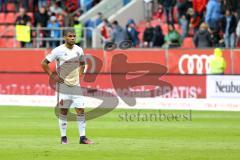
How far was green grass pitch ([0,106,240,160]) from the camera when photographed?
1538 centimetres

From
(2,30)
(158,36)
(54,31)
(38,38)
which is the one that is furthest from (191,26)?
(2,30)

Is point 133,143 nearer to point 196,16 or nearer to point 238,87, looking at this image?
point 238,87

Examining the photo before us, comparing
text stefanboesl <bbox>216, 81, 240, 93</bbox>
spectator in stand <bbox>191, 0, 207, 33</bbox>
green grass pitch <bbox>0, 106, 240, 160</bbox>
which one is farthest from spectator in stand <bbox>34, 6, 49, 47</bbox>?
text stefanboesl <bbox>216, 81, 240, 93</bbox>

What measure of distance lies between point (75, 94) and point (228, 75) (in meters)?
12.3

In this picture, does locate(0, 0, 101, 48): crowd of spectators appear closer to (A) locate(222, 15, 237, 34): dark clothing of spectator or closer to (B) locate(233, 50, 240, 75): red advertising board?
(A) locate(222, 15, 237, 34): dark clothing of spectator

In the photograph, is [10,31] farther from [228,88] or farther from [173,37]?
[228,88]

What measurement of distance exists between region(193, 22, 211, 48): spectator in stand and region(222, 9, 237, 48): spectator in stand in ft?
2.40

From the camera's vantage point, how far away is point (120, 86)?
99.5ft

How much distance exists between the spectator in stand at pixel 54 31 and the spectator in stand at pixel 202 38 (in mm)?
6537

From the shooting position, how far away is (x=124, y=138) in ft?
61.6

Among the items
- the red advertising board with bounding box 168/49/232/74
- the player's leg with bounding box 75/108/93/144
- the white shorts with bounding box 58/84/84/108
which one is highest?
the red advertising board with bounding box 168/49/232/74

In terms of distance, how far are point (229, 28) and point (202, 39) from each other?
3.89 ft

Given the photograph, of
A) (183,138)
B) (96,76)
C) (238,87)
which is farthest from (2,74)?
(183,138)

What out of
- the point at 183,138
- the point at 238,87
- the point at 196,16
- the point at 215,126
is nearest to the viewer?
the point at 183,138
